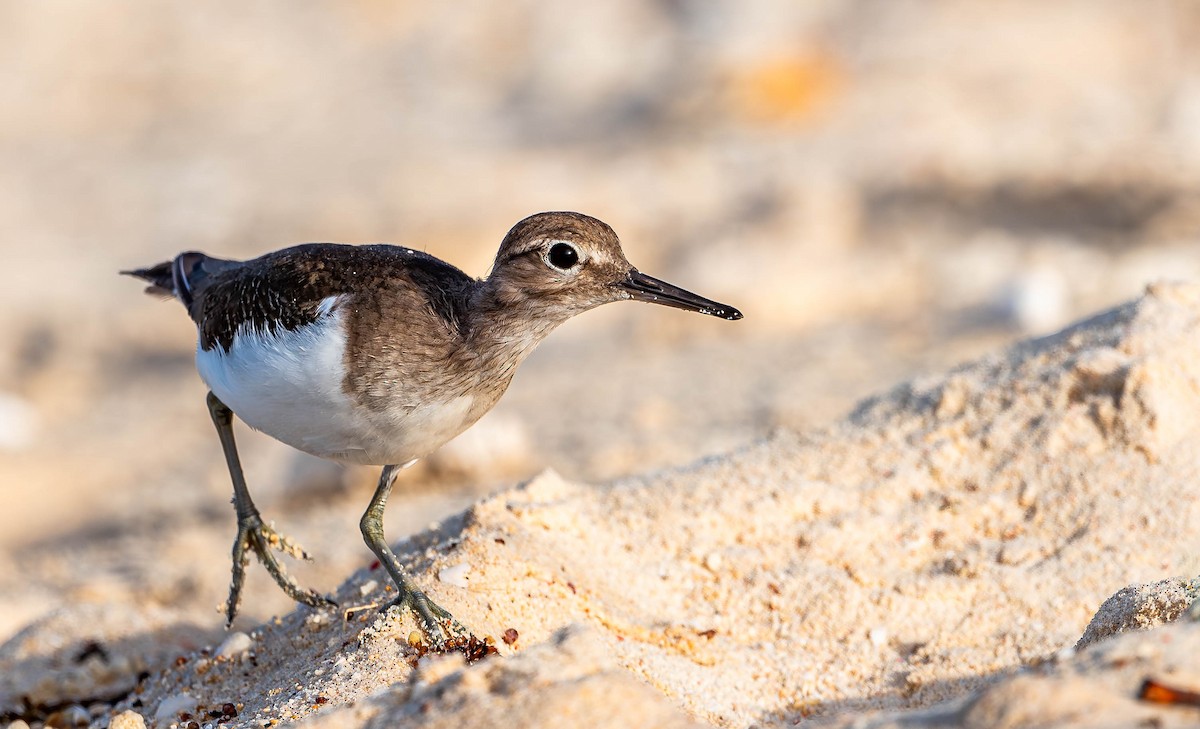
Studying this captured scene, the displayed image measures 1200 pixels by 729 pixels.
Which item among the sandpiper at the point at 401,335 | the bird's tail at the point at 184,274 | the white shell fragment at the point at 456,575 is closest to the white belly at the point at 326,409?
the sandpiper at the point at 401,335

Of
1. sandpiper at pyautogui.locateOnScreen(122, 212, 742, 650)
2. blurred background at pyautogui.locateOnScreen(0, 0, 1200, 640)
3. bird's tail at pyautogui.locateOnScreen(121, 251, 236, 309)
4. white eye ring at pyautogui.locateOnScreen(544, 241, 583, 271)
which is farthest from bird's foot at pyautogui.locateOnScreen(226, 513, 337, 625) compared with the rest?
white eye ring at pyautogui.locateOnScreen(544, 241, 583, 271)

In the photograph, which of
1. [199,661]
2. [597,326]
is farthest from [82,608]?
[597,326]

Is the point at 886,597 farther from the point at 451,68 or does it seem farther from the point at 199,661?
the point at 451,68

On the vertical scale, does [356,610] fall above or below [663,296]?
below

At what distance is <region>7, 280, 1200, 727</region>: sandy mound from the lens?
140 inches

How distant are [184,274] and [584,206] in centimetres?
601

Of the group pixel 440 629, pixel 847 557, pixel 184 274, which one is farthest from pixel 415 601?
pixel 184 274

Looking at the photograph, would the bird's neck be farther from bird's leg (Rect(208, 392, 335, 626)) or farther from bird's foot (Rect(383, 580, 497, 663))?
bird's leg (Rect(208, 392, 335, 626))

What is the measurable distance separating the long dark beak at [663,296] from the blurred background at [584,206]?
98.7 inches

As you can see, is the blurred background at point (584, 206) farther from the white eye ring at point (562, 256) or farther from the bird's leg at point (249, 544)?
the white eye ring at point (562, 256)

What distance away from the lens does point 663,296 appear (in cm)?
378

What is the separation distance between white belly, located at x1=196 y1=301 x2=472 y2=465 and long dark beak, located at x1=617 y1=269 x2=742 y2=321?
0.58m

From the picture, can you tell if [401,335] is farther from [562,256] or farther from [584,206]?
[584,206]

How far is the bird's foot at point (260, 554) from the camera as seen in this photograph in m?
4.23
